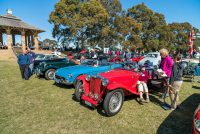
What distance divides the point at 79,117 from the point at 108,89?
1111 millimetres

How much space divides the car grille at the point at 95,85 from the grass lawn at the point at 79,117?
0.61 metres

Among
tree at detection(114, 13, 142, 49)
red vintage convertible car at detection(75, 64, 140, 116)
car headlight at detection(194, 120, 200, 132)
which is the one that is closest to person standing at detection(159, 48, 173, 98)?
red vintage convertible car at detection(75, 64, 140, 116)

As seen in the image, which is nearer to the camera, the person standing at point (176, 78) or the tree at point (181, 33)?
the person standing at point (176, 78)

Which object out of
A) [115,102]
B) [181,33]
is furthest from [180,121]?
[181,33]

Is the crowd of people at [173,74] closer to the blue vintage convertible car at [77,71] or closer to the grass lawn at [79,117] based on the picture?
the grass lawn at [79,117]

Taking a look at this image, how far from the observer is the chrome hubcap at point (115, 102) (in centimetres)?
463

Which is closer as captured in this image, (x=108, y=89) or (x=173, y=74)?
(x=108, y=89)

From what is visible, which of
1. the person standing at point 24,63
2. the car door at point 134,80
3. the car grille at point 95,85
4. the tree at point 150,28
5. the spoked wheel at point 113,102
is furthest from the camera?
the tree at point 150,28

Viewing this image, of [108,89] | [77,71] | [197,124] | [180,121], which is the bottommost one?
[180,121]

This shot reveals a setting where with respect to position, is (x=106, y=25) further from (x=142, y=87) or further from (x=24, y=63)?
(x=142, y=87)

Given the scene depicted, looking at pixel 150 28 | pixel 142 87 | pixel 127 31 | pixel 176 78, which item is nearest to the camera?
pixel 176 78

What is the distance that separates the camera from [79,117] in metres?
4.57

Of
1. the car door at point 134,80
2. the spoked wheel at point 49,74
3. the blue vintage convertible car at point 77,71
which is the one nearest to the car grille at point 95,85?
the car door at point 134,80

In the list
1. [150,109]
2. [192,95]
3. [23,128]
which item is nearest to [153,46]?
[192,95]
